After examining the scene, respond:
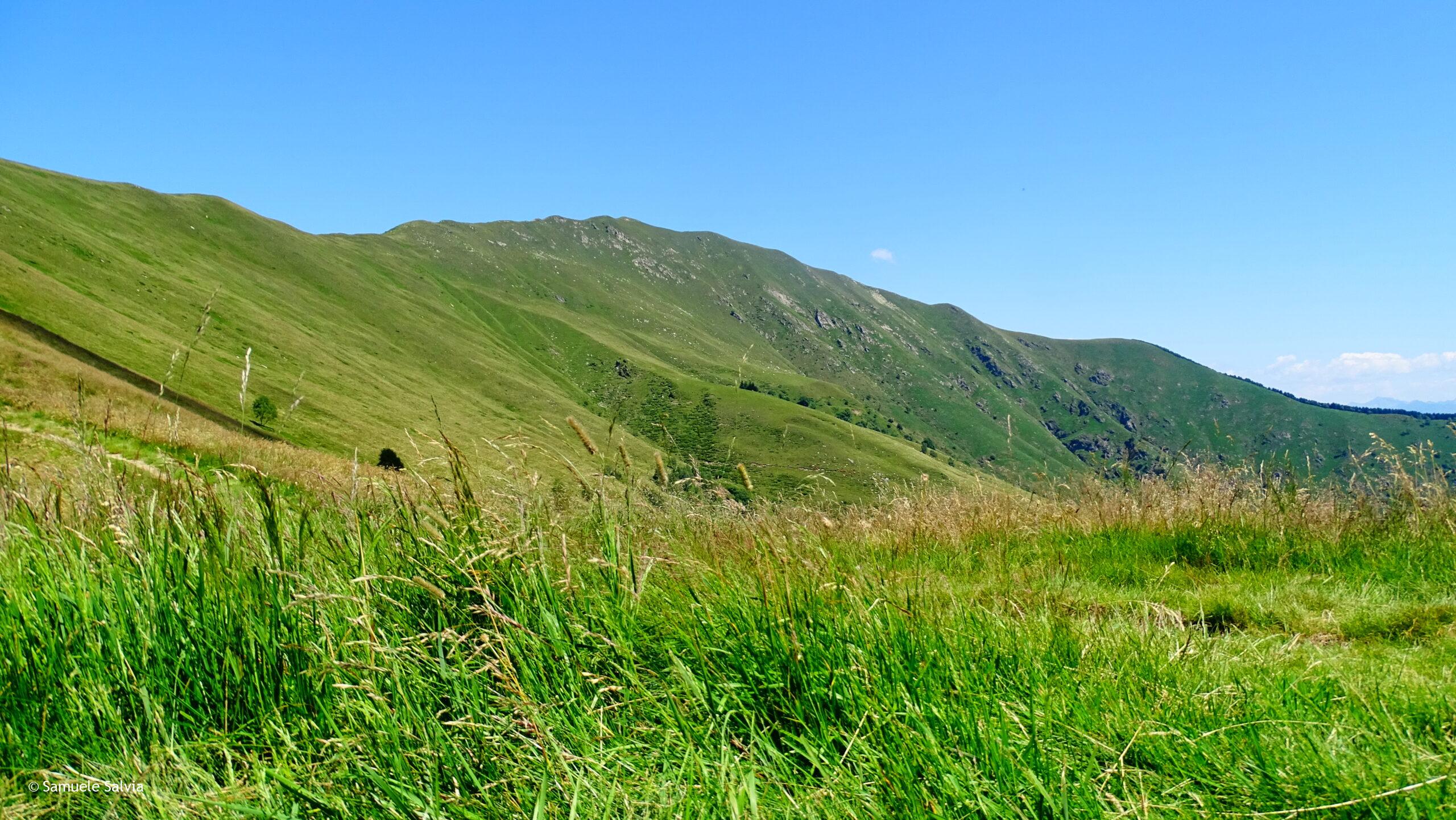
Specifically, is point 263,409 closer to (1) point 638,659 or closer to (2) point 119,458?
(2) point 119,458

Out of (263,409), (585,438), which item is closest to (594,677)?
(585,438)

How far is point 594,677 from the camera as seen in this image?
105 inches

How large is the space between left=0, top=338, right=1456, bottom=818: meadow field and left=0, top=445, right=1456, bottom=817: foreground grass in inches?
0.7

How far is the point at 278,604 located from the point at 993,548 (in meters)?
5.65

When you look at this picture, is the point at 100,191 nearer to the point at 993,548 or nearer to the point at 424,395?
the point at 424,395

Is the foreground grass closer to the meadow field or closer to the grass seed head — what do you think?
the meadow field

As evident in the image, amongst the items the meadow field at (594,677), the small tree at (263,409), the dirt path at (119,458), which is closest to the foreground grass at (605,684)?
the meadow field at (594,677)

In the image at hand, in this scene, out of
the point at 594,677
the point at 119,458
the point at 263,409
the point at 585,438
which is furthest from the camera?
the point at 263,409

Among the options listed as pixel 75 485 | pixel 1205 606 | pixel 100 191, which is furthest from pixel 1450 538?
pixel 100 191

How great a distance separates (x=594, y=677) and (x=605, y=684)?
0.15 meters

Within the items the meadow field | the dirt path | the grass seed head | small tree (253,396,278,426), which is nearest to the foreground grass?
the meadow field

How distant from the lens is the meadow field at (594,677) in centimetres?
215

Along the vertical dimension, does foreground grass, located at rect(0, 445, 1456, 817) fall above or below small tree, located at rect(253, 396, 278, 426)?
above

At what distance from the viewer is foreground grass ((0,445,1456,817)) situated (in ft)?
7.05
